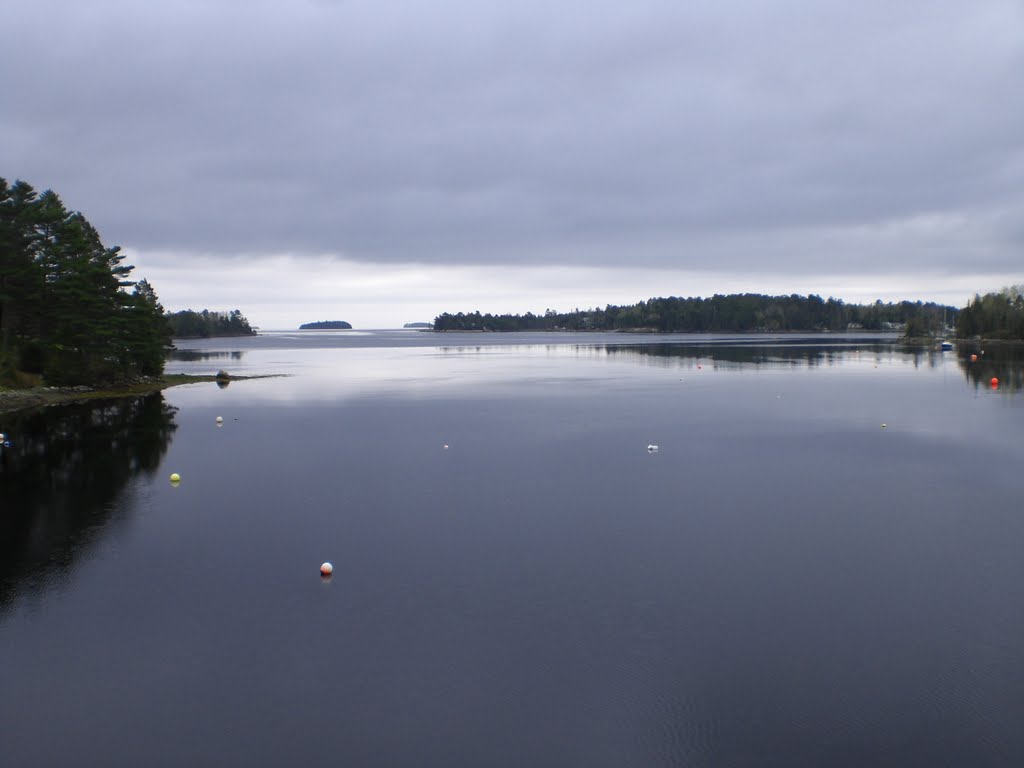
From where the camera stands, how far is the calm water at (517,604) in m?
8.16

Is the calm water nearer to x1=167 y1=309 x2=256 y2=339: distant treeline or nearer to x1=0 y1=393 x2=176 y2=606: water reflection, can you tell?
x1=0 y1=393 x2=176 y2=606: water reflection

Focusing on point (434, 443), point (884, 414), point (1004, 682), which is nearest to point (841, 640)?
point (1004, 682)

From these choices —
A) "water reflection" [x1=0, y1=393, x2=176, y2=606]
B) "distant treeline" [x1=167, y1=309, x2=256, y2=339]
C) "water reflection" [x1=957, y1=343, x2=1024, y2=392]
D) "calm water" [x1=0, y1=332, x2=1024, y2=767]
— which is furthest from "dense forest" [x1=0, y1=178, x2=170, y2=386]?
"distant treeline" [x1=167, y1=309, x2=256, y2=339]

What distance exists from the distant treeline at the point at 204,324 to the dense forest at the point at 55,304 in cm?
11102

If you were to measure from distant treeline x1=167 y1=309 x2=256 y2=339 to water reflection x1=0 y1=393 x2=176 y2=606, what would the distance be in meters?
123

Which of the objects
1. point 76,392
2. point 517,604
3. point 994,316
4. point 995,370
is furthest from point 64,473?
point 994,316

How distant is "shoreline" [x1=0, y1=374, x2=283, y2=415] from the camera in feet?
115

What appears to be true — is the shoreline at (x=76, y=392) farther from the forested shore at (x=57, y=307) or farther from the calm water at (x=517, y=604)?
the calm water at (x=517, y=604)

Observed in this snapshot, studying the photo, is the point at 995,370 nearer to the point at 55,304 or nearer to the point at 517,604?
the point at 517,604

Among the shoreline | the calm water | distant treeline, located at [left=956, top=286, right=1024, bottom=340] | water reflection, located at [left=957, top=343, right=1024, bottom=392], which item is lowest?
the calm water

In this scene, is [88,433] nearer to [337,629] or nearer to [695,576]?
[337,629]

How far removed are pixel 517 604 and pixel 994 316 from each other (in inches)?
5190

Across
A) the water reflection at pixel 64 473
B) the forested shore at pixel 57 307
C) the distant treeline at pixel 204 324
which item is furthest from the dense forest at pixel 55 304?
the distant treeline at pixel 204 324

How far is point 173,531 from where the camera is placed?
15492 millimetres
